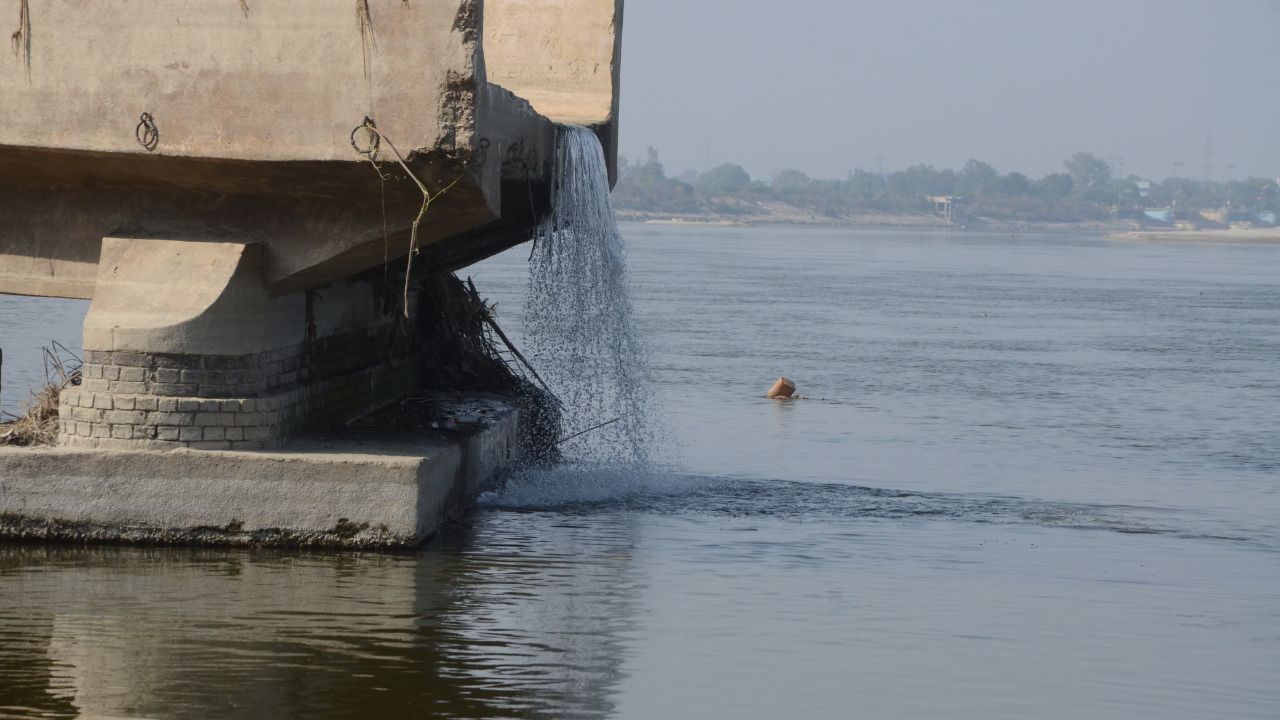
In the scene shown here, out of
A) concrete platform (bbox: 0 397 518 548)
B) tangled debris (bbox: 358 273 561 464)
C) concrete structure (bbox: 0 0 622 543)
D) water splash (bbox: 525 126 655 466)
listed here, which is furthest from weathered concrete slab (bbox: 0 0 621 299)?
tangled debris (bbox: 358 273 561 464)

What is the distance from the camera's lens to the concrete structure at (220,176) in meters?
9.76

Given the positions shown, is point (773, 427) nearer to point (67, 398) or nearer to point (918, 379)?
point (918, 379)

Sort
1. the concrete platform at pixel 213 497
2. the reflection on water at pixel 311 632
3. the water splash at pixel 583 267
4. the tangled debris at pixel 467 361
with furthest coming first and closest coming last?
A: the tangled debris at pixel 467 361 < the water splash at pixel 583 267 < the concrete platform at pixel 213 497 < the reflection on water at pixel 311 632

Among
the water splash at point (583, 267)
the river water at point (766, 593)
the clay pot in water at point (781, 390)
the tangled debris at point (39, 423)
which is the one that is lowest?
the river water at point (766, 593)

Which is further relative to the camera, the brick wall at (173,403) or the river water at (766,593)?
the brick wall at (173,403)

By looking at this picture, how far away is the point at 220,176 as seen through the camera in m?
10.2

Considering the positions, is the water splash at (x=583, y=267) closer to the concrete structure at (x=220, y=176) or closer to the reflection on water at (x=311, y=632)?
the concrete structure at (x=220, y=176)

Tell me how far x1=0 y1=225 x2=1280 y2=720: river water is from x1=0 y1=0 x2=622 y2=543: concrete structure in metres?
1.09

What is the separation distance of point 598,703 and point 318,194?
4382 millimetres

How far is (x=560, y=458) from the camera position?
15477 mm

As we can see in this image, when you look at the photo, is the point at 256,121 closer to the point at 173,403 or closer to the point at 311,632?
the point at 173,403

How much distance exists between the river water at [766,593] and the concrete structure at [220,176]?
1.09 meters

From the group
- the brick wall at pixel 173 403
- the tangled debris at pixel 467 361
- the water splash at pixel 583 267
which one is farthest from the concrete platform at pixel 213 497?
the tangled debris at pixel 467 361

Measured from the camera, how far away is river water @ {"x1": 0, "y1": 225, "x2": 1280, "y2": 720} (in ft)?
24.6
